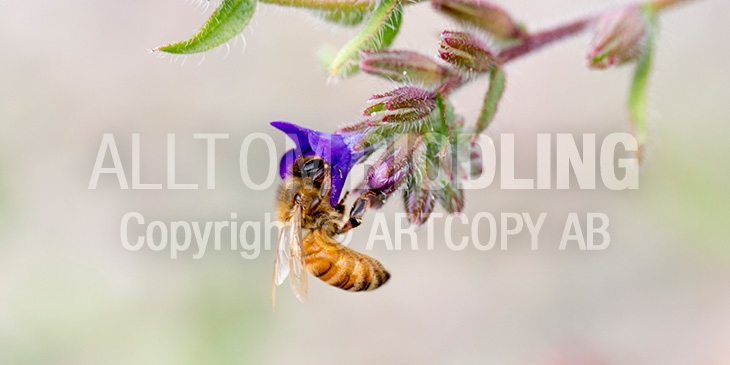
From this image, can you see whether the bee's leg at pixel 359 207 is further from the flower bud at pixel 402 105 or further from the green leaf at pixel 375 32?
the green leaf at pixel 375 32

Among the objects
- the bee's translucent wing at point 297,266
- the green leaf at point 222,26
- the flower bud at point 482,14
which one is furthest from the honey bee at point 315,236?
the flower bud at point 482,14

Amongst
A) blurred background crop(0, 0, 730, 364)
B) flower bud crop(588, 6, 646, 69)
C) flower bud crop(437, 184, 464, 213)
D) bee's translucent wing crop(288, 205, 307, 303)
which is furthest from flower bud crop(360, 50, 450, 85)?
blurred background crop(0, 0, 730, 364)

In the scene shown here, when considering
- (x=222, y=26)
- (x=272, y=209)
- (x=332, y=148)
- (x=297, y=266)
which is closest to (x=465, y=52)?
(x=332, y=148)

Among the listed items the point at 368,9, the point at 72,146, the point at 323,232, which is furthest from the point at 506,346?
the point at 72,146

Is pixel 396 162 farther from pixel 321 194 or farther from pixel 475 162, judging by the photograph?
pixel 475 162

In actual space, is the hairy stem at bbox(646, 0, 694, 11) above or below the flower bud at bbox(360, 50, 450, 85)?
above

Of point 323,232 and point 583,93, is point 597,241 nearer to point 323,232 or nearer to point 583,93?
point 583,93

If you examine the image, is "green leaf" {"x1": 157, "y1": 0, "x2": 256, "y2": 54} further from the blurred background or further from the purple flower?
the blurred background
